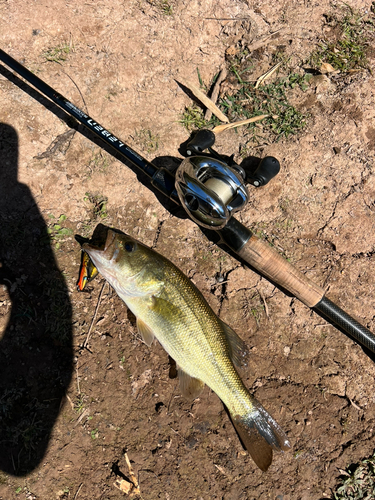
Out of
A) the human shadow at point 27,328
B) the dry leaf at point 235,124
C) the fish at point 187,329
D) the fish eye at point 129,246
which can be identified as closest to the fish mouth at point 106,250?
the fish at point 187,329

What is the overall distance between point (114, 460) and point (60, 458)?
1.78 feet

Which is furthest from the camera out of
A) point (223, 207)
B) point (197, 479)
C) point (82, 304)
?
point (82, 304)

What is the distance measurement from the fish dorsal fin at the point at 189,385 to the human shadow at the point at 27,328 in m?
1.19

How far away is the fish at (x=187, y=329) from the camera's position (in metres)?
3.18

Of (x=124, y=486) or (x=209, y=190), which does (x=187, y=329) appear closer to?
(x=209, y=190)

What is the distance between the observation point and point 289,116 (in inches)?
160

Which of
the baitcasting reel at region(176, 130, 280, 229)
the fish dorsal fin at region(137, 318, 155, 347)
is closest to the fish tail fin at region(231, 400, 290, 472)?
the fish dorsal fin at region(137, 318, 155, 347)

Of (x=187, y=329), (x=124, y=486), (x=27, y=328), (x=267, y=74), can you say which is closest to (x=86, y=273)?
(x=27, y=328)

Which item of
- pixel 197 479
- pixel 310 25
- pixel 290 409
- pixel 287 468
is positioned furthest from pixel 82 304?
pixel 310 25

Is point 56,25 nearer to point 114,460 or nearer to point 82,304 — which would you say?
point 82,304

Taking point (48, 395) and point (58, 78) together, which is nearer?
point (48, 395)

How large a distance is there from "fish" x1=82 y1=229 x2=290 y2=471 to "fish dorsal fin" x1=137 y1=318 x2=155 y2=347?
3.5 inches

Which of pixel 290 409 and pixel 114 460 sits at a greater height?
pixel 290 409

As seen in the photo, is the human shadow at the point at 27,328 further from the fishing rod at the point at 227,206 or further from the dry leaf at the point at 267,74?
the dry leaf at the point at 267,74
